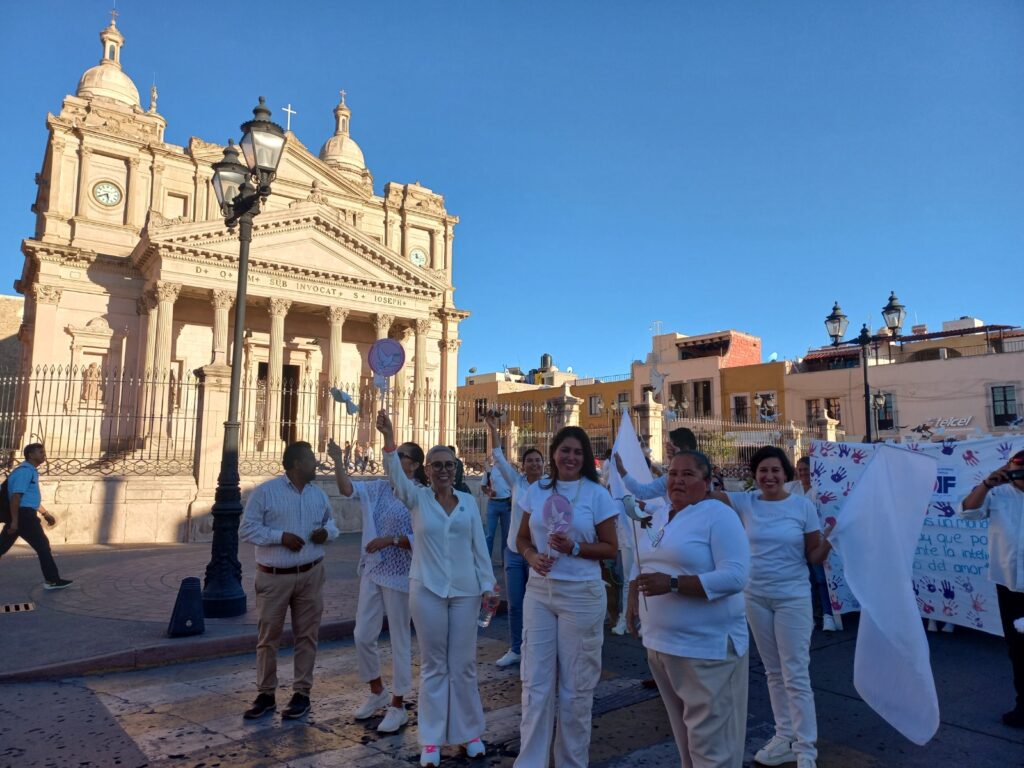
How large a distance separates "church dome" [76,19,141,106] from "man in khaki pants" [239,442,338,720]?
3336cm

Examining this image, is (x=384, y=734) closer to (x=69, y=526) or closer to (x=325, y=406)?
(x=69, y=526)

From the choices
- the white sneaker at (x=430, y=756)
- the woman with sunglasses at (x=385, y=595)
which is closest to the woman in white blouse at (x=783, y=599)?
the white sneaker at (x=430, y=756)

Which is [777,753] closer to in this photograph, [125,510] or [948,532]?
[948,532]

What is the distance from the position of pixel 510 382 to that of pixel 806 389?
906 inches

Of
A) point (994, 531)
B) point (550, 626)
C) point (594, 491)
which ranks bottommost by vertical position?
point (550, 626)

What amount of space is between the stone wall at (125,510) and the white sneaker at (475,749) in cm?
1119

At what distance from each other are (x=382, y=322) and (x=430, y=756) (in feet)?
84.4

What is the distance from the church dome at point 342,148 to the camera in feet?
122

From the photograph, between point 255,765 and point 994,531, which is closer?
point 255,765

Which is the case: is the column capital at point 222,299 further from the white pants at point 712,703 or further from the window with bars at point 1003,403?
the window with bars at point 1003,403

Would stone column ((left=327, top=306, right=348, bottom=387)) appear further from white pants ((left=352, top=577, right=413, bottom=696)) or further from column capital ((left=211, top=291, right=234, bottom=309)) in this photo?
white pants ((left=352, top=577, right=413, bottom=696))

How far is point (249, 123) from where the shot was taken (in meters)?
7.89

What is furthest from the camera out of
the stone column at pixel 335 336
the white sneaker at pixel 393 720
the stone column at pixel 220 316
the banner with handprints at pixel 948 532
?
the stone column at pixel 335 336

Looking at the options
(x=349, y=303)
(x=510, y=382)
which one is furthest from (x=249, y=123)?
(x=510, y=382)
